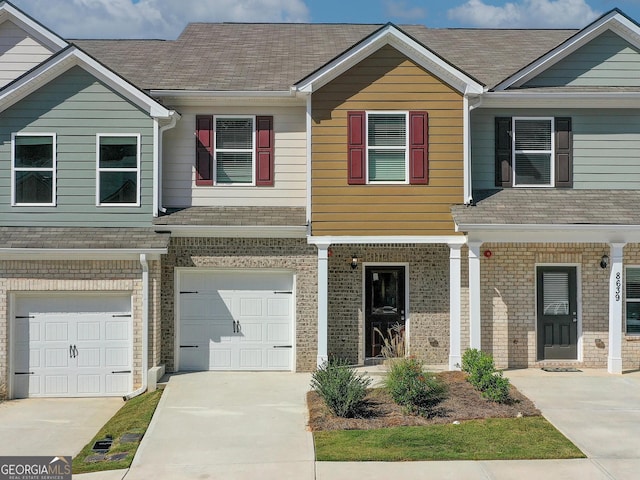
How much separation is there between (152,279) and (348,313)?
4.22 metres

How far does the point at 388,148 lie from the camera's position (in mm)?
13859

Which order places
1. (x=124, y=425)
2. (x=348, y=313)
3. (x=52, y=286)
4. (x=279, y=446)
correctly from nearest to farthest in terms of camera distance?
(x=279, y=446) → (x=124, y=425) → (x=52, y=286) → (x=348, y=313)

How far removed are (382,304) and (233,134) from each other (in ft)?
16.3

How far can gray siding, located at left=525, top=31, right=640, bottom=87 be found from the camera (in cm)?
1466

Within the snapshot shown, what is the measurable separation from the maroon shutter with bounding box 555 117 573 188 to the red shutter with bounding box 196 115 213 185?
24.9 feet

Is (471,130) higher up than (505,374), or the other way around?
(471,130)

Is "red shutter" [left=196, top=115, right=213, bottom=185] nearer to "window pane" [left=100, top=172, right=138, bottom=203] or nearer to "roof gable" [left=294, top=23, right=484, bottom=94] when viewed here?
"window pane" [left=100, top=172, right=138, bottom=203]

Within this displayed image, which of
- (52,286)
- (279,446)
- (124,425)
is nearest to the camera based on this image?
(279,446)

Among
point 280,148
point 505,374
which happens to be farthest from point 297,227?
point 505,374

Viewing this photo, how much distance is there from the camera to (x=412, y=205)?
1377cm

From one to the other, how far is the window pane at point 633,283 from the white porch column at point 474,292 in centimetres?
369

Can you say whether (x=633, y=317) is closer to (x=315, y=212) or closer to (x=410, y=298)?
(x=410, y=298)

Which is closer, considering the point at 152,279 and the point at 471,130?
A: the point at 152,279

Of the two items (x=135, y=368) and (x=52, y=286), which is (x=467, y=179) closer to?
(x=135, y=368)
